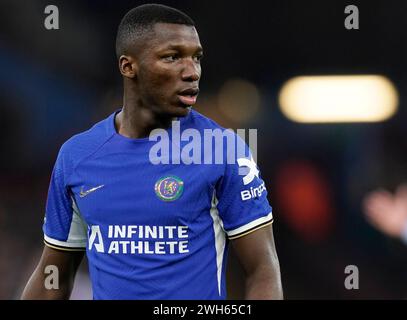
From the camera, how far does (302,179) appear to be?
8.18 metres

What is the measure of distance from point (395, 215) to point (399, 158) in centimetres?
63

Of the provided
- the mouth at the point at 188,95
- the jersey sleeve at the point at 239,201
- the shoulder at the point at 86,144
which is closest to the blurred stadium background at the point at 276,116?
the shoulder at the point at 86,144

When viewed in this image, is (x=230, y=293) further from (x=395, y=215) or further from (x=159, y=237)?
(x=159, y=237)

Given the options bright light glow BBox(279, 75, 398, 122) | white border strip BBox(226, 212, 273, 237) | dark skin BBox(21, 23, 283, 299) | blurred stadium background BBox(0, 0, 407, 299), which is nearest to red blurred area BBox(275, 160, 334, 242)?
blurred stadium background BBox(0, 0, 407, 299)

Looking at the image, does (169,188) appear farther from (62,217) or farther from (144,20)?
(144,20)

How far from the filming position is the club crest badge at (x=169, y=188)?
3721 millimetres

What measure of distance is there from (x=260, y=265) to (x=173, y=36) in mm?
1191

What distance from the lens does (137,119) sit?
3.96 meters

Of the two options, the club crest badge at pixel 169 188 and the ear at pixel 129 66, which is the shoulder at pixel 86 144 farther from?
the club crest badge at pixel 169 188

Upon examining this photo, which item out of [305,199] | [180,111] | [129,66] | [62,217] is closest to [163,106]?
[180,111]

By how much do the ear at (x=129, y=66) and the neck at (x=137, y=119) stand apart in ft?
0.28

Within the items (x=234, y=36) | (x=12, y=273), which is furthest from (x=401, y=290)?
(x=12, y=273)

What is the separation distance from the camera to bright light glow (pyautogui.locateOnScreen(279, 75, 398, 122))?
327 inches

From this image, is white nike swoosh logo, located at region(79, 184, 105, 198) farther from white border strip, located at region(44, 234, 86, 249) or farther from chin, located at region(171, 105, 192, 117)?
chin, located at region(171, 105, 192, 117)
